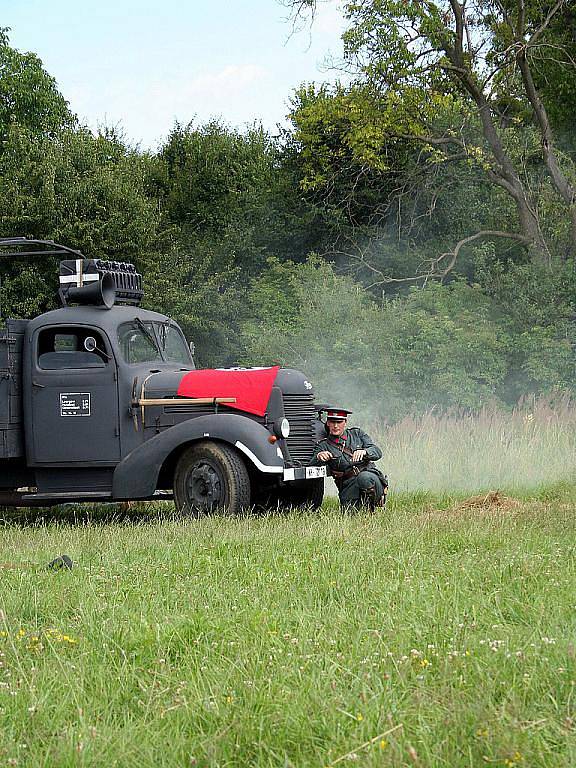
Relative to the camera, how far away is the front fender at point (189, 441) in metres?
10.2

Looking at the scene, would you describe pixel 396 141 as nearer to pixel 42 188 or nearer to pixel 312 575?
pixel 42 188

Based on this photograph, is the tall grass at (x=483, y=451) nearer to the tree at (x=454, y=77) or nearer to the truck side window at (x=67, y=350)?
the truck side window at (x=67, y=350)

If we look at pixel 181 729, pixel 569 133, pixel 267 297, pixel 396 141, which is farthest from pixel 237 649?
pixel 569 133

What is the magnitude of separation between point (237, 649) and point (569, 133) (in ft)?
86.6

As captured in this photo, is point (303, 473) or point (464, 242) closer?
point (303, 473)

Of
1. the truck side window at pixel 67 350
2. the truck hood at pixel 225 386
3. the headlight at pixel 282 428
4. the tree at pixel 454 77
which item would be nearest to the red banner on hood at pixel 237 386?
the truck hood at pixel 225 386

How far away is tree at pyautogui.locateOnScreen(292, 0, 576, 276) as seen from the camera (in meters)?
23.8

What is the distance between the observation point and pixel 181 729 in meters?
4.19

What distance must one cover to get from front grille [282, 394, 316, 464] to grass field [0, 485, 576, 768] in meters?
2.41

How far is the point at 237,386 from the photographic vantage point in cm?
1069

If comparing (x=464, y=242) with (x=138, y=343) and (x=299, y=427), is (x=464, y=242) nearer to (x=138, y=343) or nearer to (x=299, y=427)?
(x=138, y=343)

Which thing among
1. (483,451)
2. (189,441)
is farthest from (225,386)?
(483,451)

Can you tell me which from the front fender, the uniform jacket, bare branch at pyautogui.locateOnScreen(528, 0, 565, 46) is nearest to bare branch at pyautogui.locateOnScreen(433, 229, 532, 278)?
bare branch at pyautogui.locateOnScreen(528, 0, 565, 46)

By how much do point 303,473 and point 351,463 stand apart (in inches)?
22.6
